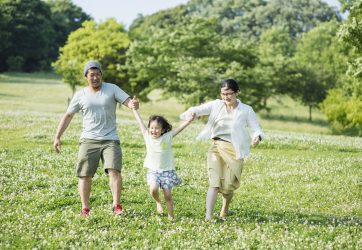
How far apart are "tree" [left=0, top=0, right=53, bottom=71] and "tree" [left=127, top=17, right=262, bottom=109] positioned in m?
50.1

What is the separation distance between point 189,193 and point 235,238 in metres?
4.57

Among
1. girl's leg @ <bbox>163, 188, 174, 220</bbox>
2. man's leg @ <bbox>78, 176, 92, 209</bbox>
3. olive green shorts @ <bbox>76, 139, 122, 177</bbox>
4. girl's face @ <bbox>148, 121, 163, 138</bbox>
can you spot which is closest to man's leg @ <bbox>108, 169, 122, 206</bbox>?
olive green shorts @ <bbox>76, 139, 122, 177</bbox>

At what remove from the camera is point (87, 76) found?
9969mm

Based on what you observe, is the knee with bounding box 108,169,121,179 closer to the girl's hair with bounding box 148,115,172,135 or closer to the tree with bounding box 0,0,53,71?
the girl's hair with bounding box 148,115,172,135

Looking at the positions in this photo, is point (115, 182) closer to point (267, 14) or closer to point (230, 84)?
point (230, 84)

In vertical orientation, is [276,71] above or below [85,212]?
above

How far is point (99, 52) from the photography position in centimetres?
6153

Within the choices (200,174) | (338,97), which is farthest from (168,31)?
(200,174)

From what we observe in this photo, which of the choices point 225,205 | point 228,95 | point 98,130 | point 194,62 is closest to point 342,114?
point 194,62

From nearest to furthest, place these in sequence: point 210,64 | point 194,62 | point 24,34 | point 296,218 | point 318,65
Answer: point 296,218, point 210,64, point 194,62, point 318,65, point 24,34

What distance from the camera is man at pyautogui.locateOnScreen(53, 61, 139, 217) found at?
32.5 ft

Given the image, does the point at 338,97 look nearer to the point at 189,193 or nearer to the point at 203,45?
the point at 203,45

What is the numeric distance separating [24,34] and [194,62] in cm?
6115

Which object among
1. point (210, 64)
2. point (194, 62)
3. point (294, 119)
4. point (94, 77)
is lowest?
point (294, 119)
